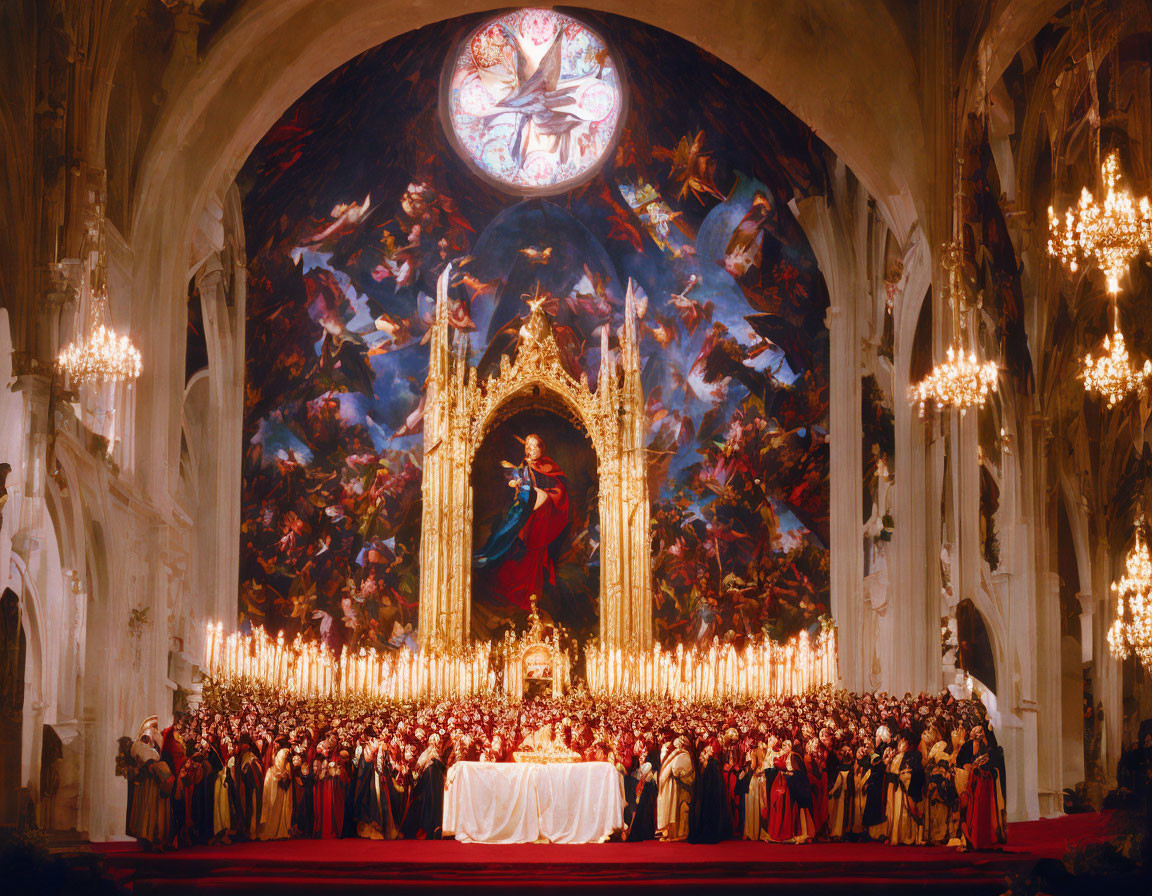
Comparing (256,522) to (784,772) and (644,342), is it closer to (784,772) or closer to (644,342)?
(644,342)

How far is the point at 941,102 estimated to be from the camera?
1630 centimetres

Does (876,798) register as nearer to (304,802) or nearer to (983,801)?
(983,801)

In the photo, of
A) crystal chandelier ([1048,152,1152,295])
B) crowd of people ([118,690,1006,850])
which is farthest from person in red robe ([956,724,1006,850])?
crystal chandelier ([1048,152,1152,295])

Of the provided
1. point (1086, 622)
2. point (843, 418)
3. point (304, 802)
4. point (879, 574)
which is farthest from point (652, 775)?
point (1086, 622)

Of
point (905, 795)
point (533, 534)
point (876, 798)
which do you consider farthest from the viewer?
point (533, 534)

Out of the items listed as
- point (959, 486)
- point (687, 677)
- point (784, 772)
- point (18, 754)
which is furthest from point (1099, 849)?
point (687, 677)

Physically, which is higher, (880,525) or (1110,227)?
(1110,227)

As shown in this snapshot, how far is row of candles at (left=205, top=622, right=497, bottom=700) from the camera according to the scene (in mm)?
20906

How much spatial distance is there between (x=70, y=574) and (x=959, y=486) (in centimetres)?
1047

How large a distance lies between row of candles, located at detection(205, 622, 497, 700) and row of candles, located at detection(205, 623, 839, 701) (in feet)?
0.05

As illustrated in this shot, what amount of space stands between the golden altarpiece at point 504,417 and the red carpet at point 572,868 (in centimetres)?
862

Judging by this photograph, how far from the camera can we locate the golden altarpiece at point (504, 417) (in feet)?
77.6

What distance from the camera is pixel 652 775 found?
16.6 metres

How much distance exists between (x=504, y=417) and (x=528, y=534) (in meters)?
2.08
